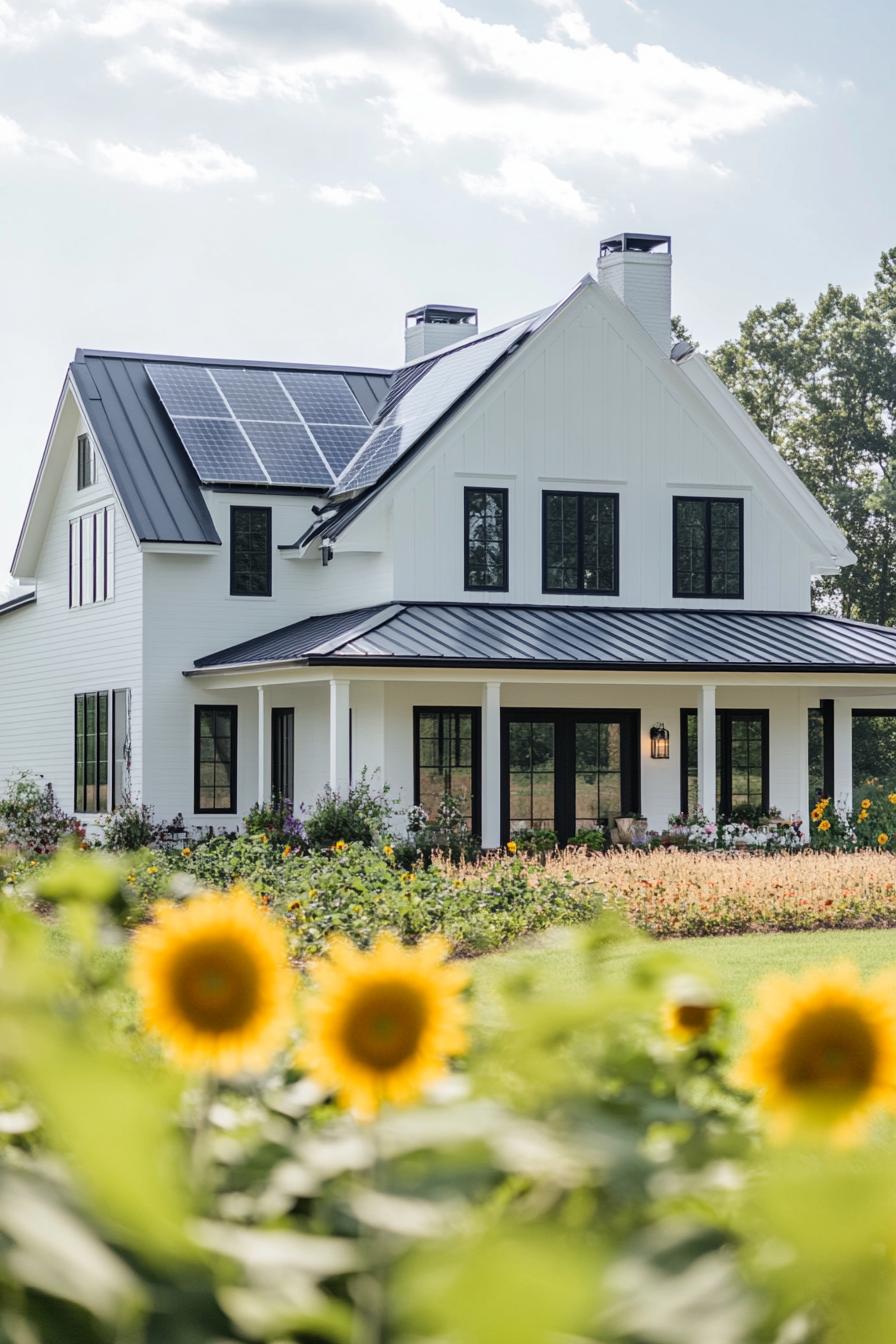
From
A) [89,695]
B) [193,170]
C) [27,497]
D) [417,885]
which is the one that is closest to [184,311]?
[193,170]

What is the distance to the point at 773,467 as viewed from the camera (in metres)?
26.4

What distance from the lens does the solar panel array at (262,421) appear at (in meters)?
25.2

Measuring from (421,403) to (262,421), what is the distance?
249 centimetres

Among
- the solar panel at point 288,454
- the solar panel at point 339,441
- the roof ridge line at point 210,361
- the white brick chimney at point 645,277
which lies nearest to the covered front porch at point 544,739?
the solar panel at point 288,454

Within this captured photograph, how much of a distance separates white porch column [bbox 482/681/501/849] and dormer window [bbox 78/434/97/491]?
27.4 ft

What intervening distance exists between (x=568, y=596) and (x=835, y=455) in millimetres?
21710

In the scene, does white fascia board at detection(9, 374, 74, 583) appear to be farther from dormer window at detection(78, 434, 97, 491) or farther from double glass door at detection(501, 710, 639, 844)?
double glass door at detection(501, 710, 639, 844)

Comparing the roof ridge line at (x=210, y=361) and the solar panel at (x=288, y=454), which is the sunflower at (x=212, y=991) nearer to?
the solar panel at (x=288, y=454)

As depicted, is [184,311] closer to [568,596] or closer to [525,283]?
[525,283]

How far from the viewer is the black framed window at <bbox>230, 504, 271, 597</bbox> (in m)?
25.1

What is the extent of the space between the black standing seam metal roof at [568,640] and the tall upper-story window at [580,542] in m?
0.37

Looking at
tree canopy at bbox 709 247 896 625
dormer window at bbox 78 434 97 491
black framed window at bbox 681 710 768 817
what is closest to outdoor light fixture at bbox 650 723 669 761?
black framed window at bbox 681 710 768 817

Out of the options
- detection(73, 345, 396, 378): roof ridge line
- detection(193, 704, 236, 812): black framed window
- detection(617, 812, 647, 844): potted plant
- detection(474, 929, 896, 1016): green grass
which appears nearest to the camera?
detection(474, 929, 896, 1016): green grass

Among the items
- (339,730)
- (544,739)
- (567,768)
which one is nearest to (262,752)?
(339,730)
